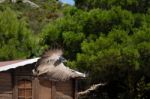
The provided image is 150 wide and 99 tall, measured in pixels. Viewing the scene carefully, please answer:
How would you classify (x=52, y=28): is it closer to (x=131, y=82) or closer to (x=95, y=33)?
(x=95, y=33)

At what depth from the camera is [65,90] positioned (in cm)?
2808

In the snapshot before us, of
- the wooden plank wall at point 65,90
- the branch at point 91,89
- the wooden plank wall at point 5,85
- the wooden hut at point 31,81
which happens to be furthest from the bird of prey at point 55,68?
the branch at point 91,89

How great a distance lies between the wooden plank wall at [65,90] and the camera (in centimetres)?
2769

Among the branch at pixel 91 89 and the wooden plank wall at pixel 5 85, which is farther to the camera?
the branch at pixel 91 89

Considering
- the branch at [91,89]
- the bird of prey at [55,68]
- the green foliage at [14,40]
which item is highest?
the green foliage at [14,40]

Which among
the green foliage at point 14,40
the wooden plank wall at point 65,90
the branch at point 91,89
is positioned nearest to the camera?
the wooden plank wall at point 65,90

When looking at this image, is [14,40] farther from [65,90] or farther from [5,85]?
[5,85]

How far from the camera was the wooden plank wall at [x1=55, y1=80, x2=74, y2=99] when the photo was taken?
1090 inches

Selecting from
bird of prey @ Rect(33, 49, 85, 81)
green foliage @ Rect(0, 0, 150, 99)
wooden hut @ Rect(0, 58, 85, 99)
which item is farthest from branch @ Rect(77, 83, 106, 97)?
bird of prey @ Rect(33, 49, 85, 81)

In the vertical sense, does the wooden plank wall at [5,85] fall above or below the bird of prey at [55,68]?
below

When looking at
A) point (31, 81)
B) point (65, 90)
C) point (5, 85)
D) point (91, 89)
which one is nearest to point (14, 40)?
point (91, 89)

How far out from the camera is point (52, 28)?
31.6 meters

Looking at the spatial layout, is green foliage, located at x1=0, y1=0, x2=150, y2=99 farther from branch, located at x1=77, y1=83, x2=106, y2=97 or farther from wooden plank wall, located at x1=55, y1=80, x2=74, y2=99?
wooden plank wall, located at x1=55, y1=80, x2=74, y2=99

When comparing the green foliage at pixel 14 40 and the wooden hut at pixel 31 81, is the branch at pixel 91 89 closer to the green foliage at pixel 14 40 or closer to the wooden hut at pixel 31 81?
the wooden hut at pixel 31 81
